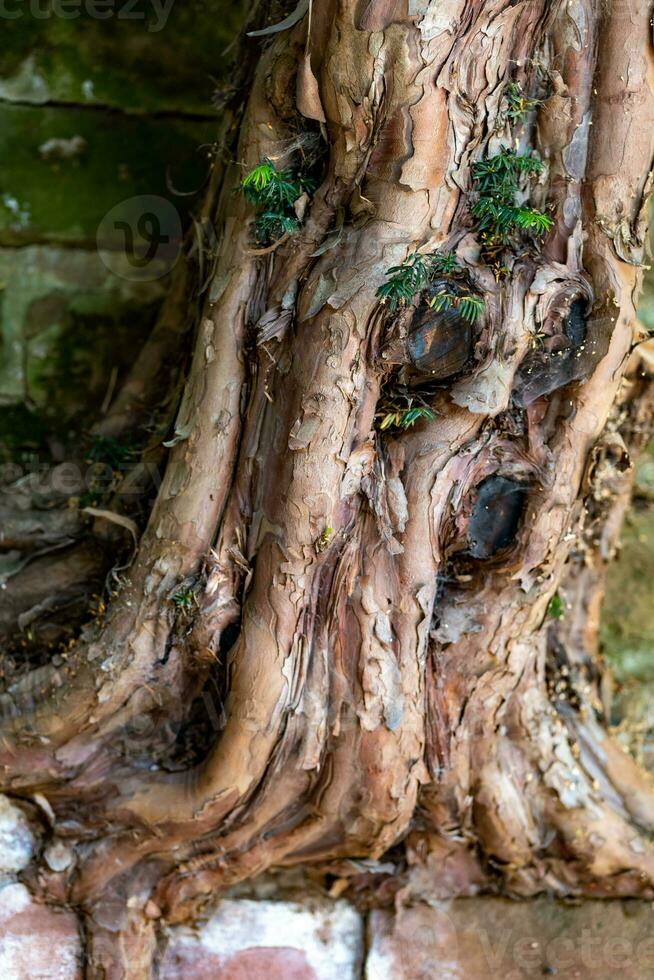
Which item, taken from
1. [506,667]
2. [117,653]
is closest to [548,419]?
[506,667]

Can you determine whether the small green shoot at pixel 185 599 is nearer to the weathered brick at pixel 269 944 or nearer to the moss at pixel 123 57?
the weathered brick at pixel 269 944

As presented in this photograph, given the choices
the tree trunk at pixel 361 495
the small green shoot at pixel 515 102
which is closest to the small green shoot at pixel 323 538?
the tree trunk at pixel 361 495

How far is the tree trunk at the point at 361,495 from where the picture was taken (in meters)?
1.39

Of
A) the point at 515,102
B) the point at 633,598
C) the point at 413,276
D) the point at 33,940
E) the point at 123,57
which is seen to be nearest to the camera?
the point at 413,276

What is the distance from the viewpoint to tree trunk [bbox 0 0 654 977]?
54.6 inches

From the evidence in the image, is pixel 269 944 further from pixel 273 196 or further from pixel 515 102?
pixel 515 102

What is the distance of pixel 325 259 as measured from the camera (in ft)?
4.69

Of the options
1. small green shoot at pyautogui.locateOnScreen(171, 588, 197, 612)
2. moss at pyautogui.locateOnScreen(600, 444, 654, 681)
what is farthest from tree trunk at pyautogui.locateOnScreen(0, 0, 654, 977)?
moss at pyautogui.locateOnScreen(600, 444, 654, 681)

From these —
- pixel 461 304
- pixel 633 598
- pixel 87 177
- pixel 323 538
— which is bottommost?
pixel 323 538

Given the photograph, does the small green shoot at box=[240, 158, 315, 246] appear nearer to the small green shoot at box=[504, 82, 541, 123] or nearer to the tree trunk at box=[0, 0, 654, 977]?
the tree trunk at box=[0, 0, 654, 977]

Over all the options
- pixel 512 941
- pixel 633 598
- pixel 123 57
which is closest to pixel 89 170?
pixel 123 57

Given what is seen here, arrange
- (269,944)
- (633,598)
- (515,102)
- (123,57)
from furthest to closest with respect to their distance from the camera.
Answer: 1. (633,598)
2. (123,57)
3. (269,944)
4. (515,102)

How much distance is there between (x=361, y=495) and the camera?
1.48 meters

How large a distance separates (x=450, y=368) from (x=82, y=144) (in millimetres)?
1118
